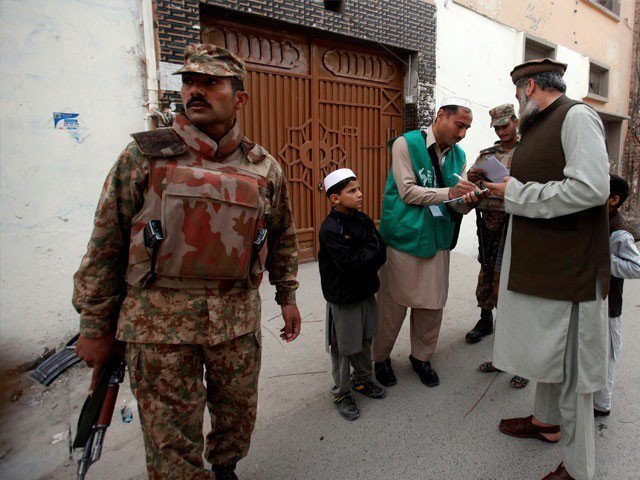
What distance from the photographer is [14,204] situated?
3.04m

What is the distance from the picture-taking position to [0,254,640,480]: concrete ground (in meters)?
2.09

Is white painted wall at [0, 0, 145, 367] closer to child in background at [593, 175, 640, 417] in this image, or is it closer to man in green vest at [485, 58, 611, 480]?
man in green vest at [485, 58, 611, 480]

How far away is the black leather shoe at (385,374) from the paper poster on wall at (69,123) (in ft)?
9.47

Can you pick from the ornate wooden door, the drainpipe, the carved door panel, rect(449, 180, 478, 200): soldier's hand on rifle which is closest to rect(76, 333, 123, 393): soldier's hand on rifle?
rect(449, 180, 478, 200): soldier's hand on rifle

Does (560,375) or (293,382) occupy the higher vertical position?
(560,375)

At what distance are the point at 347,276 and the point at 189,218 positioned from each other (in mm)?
1133

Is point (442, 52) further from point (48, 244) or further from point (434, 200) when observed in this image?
point (48, 244)

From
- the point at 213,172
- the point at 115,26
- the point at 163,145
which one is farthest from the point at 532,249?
the point at 115,26

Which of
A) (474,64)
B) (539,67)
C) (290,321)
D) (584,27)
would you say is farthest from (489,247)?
(584,27)

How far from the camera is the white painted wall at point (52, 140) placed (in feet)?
9.84

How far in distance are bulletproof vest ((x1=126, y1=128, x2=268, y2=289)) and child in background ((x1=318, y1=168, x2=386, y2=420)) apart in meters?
0.83

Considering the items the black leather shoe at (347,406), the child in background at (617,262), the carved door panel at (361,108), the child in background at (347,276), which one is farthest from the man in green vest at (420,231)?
the carved door panel at (361,108)

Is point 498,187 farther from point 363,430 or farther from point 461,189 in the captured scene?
A: point 363,430

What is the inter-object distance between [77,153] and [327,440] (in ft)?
9.33
